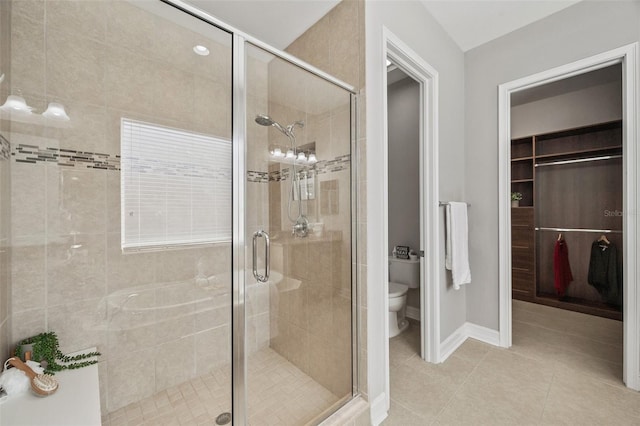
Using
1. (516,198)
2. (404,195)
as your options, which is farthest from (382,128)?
(516,198)

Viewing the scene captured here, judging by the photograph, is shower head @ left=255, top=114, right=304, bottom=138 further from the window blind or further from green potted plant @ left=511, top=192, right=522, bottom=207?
green potted plant @ left=511, top=192, right=522, bottom=207

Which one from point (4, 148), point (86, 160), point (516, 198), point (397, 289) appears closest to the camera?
point (4, 148)

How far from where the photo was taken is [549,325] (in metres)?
2.88

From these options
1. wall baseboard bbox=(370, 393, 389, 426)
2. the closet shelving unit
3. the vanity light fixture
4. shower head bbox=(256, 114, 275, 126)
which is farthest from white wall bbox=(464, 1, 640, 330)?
the vanity light fixture

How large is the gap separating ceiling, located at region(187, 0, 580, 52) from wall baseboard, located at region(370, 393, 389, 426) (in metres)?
2.52

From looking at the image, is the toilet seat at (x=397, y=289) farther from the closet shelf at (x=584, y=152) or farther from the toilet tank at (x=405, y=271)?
the closet shelf at (x=584, y=152)

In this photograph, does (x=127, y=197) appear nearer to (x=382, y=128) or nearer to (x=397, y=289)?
(x=382, y=128)

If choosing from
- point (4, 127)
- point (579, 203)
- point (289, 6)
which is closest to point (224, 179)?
point (4, 127)

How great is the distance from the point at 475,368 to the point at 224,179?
7.58ft

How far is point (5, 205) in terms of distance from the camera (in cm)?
123

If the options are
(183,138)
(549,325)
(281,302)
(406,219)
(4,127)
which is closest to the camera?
(4,127)

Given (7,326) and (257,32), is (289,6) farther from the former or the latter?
(7,326)

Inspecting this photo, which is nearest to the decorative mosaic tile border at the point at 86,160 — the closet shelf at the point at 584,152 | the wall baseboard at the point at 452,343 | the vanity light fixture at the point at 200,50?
the vanity light fixture at the point at 200,50

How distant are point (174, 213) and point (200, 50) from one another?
3.21 ft
